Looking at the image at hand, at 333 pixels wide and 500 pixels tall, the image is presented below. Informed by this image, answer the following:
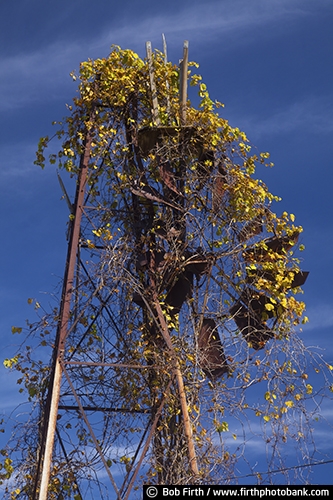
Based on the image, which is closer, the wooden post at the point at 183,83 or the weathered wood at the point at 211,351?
the weathered wood at the point at 211,351

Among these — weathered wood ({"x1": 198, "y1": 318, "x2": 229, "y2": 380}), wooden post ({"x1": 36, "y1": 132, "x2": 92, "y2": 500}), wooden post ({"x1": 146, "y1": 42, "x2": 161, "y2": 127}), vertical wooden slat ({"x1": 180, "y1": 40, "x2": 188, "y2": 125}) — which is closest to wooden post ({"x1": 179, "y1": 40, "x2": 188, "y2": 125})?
vertical wooden slat ({"x1": 180, "y1": 40, "x2": 188, "y2": 125})

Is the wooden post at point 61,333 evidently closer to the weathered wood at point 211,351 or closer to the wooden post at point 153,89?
the wooden post at point 153,89

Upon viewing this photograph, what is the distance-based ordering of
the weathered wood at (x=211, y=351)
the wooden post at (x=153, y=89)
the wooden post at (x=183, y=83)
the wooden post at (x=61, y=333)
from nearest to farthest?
the wooden post at (x=61, y=333) < the weathered wood at (x=211, y=351) < the wooden post at (x=183, y=83) < the wooden post at (x=153, y=89)

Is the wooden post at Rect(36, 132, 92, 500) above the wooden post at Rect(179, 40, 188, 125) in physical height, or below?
below

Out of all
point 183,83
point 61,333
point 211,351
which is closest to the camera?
point 61,333

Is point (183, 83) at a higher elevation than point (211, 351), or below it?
higher

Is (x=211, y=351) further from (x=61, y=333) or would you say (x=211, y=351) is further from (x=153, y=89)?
(x=153, y=89)

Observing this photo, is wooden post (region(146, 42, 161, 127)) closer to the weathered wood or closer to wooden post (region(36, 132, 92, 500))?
wooden post (region(36, 132, 92, 500))

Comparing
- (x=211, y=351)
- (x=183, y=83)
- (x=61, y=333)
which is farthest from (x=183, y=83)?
(x=61, y=333)

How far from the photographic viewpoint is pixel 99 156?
28.6 feet

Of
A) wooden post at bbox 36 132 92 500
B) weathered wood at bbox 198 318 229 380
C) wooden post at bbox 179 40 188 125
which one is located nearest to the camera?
wooden post at bbox 36 132 92 500

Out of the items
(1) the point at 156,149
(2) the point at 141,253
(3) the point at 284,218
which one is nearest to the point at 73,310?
(2) the point at 141,253

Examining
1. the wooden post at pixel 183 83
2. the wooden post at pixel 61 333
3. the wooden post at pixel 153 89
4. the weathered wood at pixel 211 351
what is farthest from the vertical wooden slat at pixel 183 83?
the weathered wood at pixel 211 351

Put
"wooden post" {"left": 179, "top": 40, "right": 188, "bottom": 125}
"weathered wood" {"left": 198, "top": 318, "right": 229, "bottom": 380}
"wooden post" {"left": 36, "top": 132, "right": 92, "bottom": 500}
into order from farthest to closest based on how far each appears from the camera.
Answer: "wooden post" {"left": 179, "top": 40, "right": 188, "bottom": 125}, "weathered wood" {"left": 198, "top": 318, "right": 229, "bottom": 380}, "wooden post" {"left": 36, "top": 132, "right": 92, "bottom": 500}
